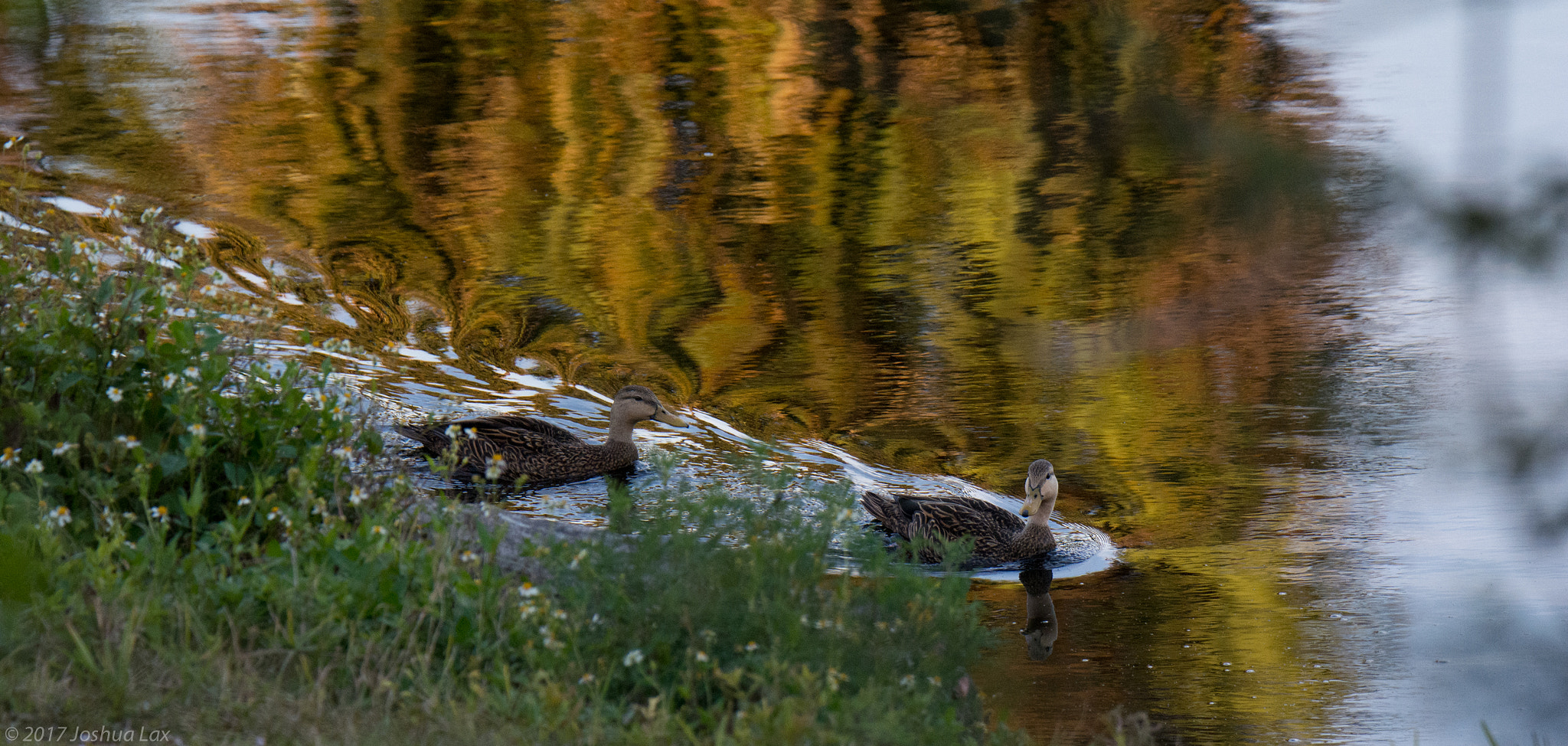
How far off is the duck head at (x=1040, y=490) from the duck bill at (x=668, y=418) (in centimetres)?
252

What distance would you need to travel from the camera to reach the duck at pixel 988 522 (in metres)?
8.30

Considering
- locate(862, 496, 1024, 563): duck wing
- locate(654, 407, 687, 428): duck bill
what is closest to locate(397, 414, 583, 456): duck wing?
locate(654, 407, 687, 428): duck bill

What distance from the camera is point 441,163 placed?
1648 cm

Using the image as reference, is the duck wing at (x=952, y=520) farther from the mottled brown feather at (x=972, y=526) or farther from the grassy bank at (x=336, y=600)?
the grassy bank at (x=336, y=600)

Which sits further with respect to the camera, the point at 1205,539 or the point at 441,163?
the point at 441,163

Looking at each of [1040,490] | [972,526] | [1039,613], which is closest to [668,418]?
[972,526]

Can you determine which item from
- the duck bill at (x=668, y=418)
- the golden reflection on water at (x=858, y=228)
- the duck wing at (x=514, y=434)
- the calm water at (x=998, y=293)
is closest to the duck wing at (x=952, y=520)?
the calm water at (x=998, y=293)

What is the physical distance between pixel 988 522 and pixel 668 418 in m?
2.44

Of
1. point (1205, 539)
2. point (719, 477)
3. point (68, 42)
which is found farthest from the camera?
point (68, 42)

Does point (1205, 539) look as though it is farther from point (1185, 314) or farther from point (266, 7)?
point (266, 7)

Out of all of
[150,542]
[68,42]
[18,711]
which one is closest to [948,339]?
[150,542]

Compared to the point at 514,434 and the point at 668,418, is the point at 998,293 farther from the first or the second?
the point at 514,434

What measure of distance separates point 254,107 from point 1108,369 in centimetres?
1247

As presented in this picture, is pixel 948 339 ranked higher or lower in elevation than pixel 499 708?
lower
